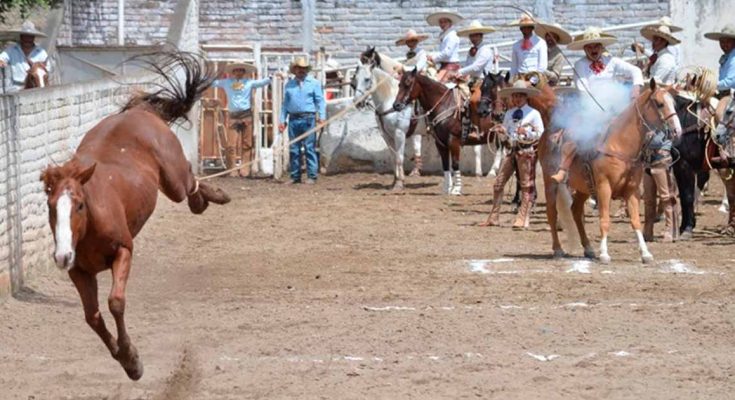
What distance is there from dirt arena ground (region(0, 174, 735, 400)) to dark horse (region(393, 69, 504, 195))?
449 cm

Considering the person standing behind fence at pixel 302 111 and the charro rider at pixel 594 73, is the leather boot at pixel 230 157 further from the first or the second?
the charro rider at pixel 594 73

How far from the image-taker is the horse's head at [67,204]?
7.91m

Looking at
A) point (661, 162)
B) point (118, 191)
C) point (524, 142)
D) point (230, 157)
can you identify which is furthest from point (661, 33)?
point (230, 157)

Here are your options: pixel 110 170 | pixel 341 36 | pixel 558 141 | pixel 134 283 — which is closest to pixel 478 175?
pixel 341 36

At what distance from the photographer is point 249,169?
24797 millimetres

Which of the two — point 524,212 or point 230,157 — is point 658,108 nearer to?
point 524,212

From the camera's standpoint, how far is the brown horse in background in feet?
43.7

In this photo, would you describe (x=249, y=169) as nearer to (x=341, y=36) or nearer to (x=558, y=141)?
(x=341, y=36)

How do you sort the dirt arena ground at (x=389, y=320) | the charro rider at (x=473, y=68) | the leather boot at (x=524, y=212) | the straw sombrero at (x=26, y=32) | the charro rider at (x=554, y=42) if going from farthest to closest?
1. the charro rider at (x=473, y=68)
2. the charro rider at (x=554, y=42)
3. the straw sombrero at (x=26, y=32)
4. the leather boot at (x=524, y=212)
5. the dirt arena ground at (x=389, y=320)

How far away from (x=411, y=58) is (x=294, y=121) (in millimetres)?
2259

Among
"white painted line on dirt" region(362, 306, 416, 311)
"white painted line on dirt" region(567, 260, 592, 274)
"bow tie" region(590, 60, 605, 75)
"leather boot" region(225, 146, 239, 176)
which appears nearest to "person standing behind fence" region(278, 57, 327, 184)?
"leather boot" region(225, 146, 239, 176)

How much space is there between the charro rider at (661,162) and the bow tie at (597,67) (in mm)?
563

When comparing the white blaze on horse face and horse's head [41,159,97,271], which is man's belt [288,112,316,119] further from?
the white blaze on horse face

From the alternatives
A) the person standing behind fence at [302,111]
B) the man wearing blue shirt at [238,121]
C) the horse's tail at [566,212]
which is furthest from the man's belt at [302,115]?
the horse's tail at [566,212]
